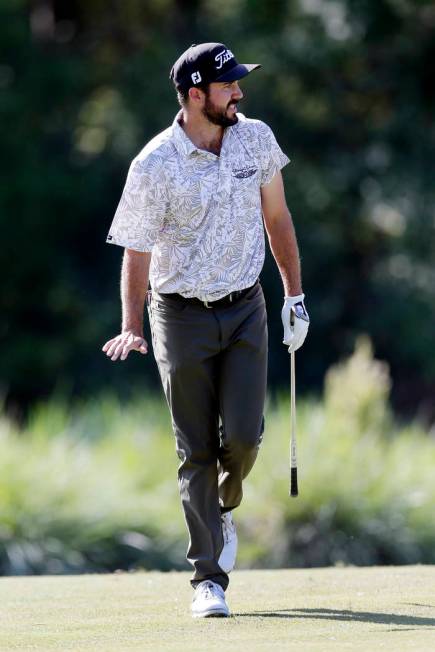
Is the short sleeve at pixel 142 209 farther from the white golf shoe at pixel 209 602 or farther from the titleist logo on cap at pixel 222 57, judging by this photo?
the white golf shoe at pixel 209 602

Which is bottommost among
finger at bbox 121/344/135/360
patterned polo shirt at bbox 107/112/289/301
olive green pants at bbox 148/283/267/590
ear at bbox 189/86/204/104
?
olive green pants at bbox 148/283/267/590

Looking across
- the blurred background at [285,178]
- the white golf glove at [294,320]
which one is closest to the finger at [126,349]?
the white golf glove at [294,320]

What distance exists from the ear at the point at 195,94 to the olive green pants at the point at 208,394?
31.8 inches

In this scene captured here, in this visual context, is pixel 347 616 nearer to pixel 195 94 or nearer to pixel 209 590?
pixel 209 590

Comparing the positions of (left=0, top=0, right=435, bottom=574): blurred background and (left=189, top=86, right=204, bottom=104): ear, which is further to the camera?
(left=0, top=0, right=435, bottom=574): blurred background

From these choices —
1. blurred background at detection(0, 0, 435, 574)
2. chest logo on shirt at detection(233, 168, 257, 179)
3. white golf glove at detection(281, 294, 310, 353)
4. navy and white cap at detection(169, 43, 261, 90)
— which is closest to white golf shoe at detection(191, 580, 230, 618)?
white golf glove at detection(281, 294, 310, 353)

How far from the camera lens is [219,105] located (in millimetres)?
5508

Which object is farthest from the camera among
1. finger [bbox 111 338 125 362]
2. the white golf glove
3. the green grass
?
the white golf glove

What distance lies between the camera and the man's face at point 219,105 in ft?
18.1

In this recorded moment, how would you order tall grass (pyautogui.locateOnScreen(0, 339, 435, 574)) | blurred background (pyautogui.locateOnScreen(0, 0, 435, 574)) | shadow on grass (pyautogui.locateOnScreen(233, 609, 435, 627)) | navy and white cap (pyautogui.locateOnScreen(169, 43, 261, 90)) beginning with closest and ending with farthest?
shadow on grass (pyautogui.locateOnScreen(233, 609, 435, 627)) → navy and white cap (pyautogui.locateOnScreen(169, 43, 261, 90)) → tall grass (pyautogui.locateOnScreen(0, 339, 435, 574)) → blurred background (pyautogui.locateOnScreen(0, 0, 435, 574))

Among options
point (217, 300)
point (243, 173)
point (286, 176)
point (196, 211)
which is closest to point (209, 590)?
point (217, 300)

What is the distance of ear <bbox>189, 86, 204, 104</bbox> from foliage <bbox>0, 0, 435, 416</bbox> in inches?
584

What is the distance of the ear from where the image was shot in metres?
5.52

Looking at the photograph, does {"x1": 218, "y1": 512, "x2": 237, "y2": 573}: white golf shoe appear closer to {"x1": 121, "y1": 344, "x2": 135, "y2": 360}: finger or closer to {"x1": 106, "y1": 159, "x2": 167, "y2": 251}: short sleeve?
{"x1": 121, "y1": 344, "x2": 135, "y2": 360}: finger
